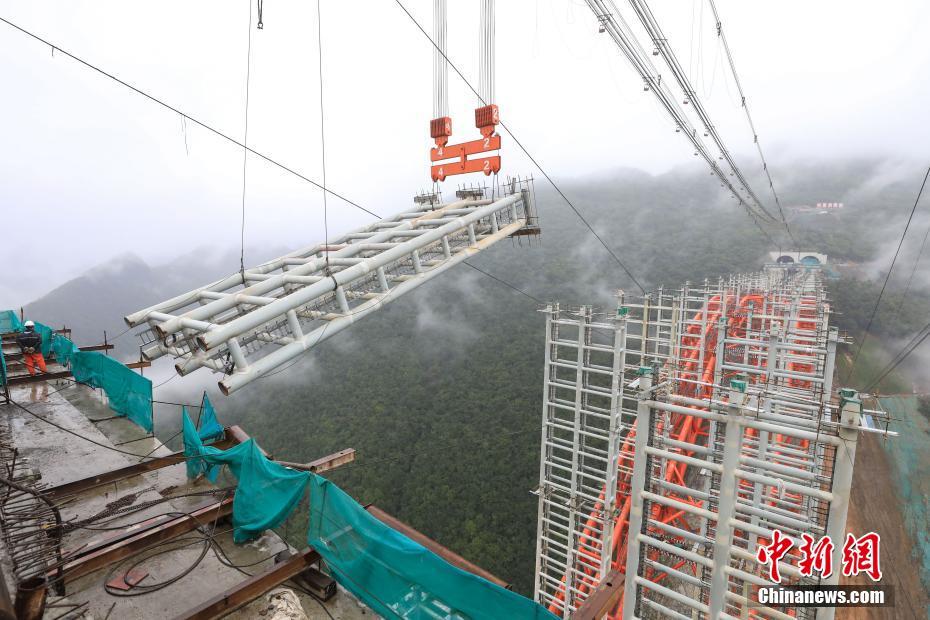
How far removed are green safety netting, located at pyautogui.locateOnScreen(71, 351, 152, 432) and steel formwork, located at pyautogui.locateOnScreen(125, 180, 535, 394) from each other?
2.34 m

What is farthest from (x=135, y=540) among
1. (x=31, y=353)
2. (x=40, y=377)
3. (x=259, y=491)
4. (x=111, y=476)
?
(x=31, y=353)

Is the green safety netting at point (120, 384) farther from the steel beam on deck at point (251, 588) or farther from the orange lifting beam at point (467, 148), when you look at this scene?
the orange lifting beam at point (467, 148)

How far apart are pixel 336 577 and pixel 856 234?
92110 mm

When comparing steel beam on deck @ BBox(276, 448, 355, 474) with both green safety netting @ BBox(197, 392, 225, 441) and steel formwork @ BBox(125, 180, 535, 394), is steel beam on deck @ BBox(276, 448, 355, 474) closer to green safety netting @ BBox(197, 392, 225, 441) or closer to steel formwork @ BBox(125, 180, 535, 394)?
steel formwork @ BBox(125, 180, 535, 394)

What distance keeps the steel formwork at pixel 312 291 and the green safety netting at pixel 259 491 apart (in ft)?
3.35

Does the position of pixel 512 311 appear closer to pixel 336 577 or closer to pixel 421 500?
pixel 421 500

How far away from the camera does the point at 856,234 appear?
69.6 meters

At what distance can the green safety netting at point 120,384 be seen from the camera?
8.99 m

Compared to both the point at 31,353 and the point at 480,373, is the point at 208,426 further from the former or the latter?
the point at 480,373

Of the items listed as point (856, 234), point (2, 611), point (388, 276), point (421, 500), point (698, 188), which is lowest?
point (421, 500)

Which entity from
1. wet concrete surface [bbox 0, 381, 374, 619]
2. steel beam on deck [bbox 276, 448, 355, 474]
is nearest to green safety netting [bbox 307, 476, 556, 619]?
wet concrete surface [bbox 0, 381, 374, 619]

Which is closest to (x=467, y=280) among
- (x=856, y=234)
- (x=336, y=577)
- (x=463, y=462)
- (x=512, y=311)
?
(x=512, y=311)

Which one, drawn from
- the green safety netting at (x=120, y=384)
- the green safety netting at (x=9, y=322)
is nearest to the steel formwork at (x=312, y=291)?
the green safety netting at (x=120, y=384)

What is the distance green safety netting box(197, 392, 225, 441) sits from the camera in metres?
7.74
